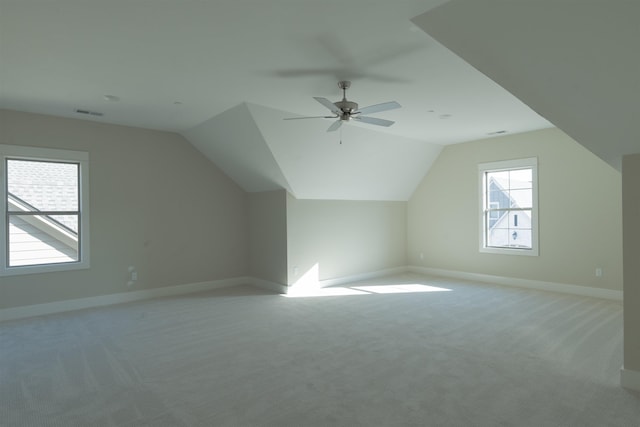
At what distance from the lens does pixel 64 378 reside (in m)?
3.02

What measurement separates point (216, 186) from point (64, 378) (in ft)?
13.5

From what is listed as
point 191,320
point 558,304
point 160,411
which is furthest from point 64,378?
point 558,304

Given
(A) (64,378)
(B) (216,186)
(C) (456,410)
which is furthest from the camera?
(B) (216,186)

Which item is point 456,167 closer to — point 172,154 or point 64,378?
point 172,154

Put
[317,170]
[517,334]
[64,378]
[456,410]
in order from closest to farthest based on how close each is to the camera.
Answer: [456,410] → [64,378] → [517,334] → [317,170]

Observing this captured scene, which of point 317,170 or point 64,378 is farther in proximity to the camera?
point 317,170

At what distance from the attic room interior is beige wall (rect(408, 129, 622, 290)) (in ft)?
0.10

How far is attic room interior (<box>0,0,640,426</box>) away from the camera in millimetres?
2457

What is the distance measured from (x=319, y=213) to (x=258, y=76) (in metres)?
3.27

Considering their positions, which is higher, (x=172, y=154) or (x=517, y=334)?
(x=172, y=154)

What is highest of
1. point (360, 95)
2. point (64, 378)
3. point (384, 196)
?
point (360, 95)

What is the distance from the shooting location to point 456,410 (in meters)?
Result: 2.46

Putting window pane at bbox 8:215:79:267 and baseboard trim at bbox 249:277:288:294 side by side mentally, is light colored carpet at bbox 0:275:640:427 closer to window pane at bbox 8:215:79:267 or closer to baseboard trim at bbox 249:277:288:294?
window pane at bbox 8:215:79:267

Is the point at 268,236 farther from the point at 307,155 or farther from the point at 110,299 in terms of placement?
the point at 110,299
